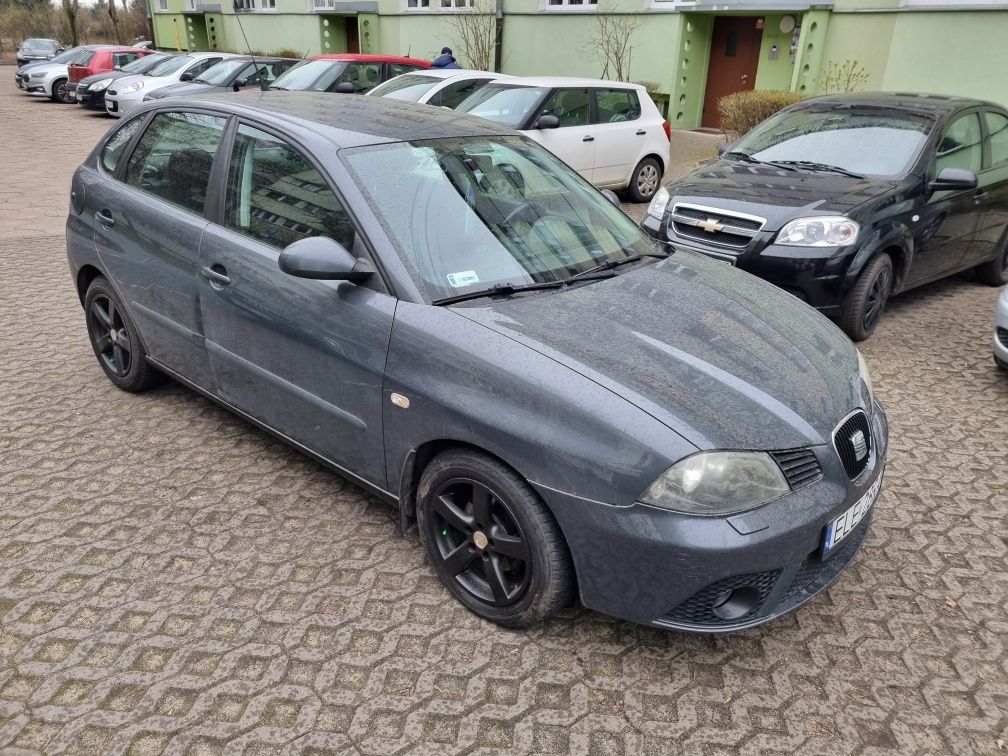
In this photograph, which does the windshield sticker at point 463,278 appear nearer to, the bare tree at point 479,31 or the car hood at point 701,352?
the car hood at point 701,352

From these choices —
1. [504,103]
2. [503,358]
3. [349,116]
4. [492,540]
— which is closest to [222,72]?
[504,103]

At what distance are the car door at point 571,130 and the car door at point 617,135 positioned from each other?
0.15m

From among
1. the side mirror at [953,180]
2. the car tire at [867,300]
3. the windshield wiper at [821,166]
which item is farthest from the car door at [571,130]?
the car tire at [867,300]

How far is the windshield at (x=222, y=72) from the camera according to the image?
1576 centimetres

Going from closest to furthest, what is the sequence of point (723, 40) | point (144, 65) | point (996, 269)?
point (996, 269), point (723, 40), point (144, 65)

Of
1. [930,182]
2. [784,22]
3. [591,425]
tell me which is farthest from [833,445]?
[784,22]

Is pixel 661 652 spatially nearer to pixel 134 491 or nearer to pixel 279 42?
pixel 134 491

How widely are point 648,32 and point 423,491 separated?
15.9m

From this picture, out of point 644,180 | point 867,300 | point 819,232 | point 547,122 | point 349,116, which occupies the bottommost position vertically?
point 644,180

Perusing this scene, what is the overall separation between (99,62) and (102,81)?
8.67ft

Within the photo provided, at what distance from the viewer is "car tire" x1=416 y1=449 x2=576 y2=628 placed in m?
2.70

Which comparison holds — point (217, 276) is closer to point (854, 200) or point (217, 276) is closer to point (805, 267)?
point (805, 267)

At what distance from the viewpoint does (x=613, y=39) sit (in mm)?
17188

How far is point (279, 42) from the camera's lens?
27.3 m
